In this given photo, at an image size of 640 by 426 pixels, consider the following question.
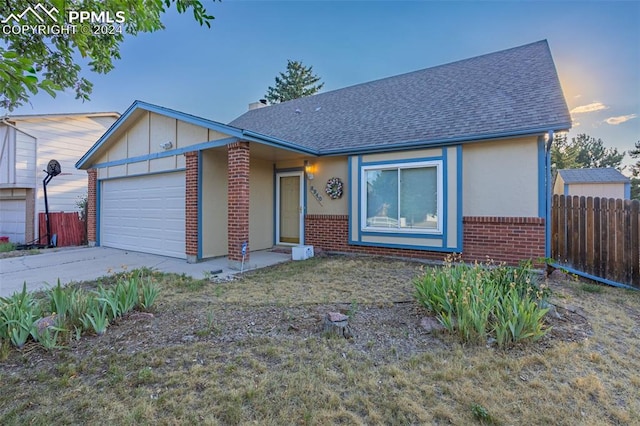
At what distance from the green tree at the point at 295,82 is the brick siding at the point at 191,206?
2323cm

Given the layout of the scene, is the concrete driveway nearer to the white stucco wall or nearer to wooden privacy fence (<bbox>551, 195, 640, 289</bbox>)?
the white stucco wall

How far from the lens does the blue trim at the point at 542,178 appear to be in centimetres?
616

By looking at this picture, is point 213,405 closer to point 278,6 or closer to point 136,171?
point 136,171

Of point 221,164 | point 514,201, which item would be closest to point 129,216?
point 221,164

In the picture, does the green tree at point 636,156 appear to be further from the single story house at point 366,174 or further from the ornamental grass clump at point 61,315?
the ornamental grass clump at point 61,315

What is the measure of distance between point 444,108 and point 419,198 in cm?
284

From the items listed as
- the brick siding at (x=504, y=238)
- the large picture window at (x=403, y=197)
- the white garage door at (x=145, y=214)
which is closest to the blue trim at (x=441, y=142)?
the large picture window at (x=403, y=197)

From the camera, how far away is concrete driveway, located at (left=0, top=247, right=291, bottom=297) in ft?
19.9

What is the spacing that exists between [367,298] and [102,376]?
10.8 feet

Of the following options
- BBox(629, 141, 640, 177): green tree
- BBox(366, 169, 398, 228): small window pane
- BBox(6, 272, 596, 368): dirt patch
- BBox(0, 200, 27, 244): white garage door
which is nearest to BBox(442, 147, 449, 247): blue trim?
BBox(366, 169, 398, 228): small window pane

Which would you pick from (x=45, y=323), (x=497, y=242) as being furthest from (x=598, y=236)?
(x=45, y=323)

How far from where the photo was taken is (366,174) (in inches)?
316

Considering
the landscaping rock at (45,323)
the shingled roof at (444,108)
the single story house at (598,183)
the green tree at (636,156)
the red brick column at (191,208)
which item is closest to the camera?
the landscaping rock at (45,323)

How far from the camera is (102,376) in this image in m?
2.62
